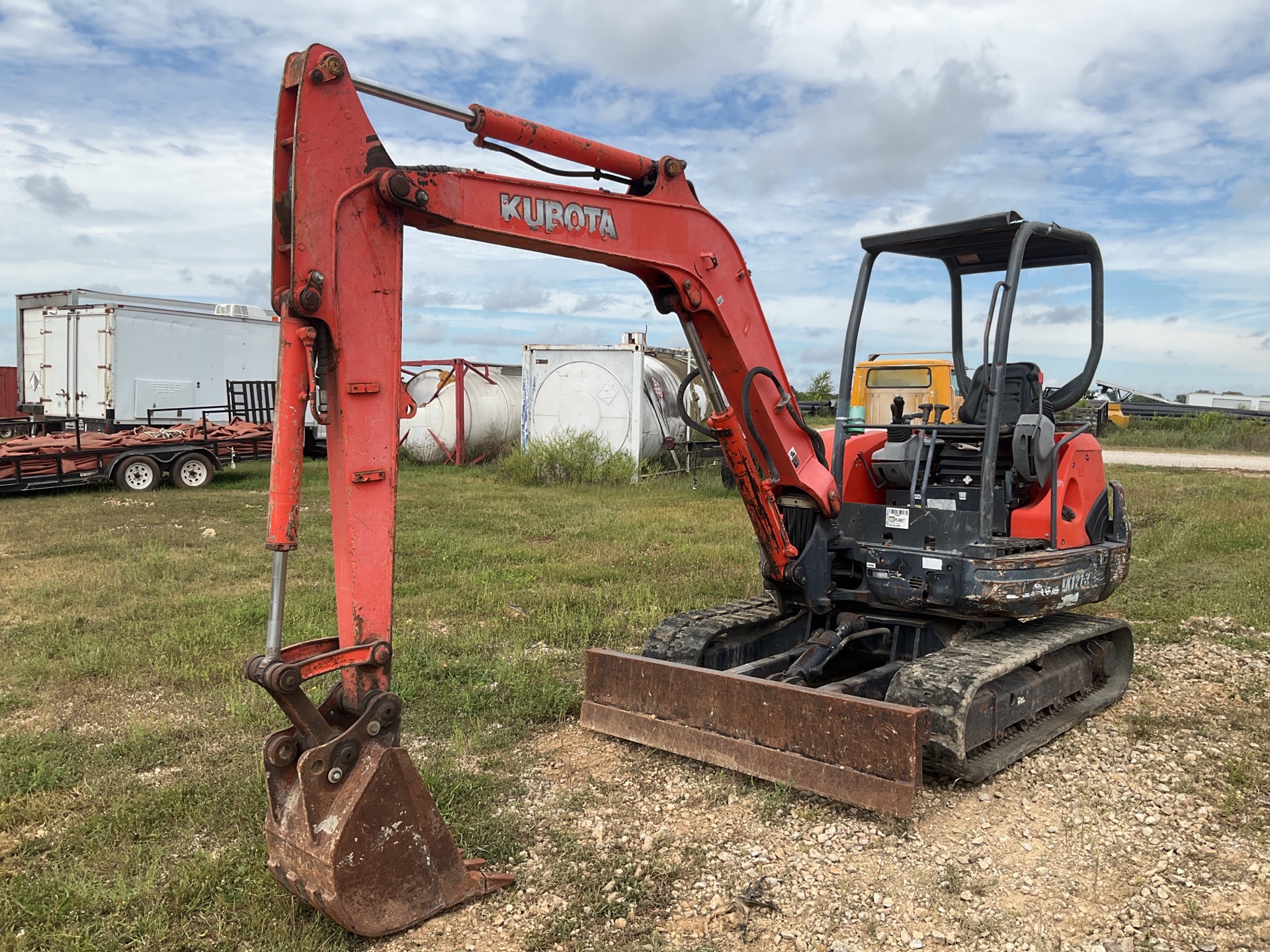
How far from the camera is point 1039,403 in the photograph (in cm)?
591

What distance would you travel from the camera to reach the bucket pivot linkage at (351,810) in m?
3.50

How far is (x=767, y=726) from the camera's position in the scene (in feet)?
16.0

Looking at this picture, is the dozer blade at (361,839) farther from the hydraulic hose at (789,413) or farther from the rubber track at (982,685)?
the hydraulic hose at (789,413)

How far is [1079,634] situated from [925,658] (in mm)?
1311

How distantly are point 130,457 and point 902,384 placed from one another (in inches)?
494

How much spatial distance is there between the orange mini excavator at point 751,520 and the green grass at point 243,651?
420 mm

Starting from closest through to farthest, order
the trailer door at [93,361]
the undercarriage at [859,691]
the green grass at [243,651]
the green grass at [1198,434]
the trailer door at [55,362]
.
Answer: the green grass at [243,651], the undercarriage at [859,691], the trailer door at [93,361], the trailer door at [55,362], the green grass at [1198,434]

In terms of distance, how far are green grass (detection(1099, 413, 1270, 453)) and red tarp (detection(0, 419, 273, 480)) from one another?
24.7 metres

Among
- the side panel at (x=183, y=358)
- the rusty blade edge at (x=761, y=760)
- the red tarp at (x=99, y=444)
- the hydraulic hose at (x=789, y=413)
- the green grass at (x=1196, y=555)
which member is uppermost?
the side panel at (x=183, y=358)

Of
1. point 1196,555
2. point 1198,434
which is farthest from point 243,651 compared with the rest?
point 1198,434

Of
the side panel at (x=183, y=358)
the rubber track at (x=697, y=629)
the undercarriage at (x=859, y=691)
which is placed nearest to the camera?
the undercarriage at (x=859, y=691)

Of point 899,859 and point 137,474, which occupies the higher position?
point 137,474

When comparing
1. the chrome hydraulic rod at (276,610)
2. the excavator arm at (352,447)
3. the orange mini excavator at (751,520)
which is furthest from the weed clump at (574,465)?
the chrome hydraulic rod at (276,610)

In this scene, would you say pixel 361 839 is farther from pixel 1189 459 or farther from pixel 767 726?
pixel 1189 459
